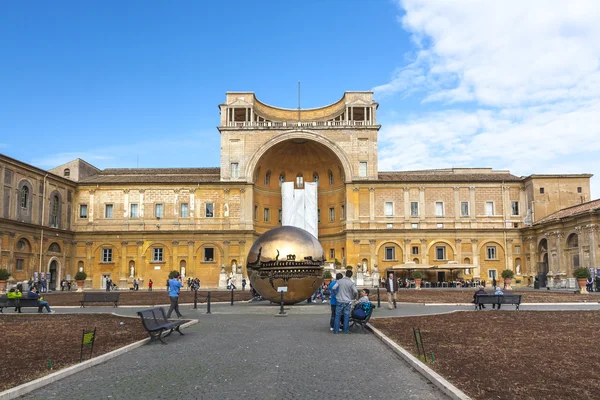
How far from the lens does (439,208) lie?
→ 5366cm

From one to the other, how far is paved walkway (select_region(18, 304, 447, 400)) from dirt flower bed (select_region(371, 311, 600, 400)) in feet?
2.58

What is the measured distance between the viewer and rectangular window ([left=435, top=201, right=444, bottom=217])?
5356 cm

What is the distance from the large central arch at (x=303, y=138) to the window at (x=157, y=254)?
11302mm

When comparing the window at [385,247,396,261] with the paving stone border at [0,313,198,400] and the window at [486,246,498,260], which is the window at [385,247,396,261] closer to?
the window at [486,246,498,260]

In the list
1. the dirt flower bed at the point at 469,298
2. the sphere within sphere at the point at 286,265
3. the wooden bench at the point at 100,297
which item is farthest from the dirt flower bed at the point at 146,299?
Answer: the dirt flower bed at the point at 469,298

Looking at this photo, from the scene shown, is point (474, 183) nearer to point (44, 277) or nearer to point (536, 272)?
point (536, 272)

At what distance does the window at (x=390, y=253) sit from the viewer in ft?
174

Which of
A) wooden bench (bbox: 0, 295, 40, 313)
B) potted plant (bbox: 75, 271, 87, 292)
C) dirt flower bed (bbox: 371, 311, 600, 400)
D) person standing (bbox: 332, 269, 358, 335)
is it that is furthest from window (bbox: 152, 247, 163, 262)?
person standing (bbox: 332, 269, 358, 335)

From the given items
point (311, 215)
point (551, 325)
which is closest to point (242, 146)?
point (311, 215)

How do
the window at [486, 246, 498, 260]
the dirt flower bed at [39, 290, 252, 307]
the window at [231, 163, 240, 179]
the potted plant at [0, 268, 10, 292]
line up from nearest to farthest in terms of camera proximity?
the dirt flower bed at [39, 290, 252, 307] → the potted plant at [0, 268, 10, 292] → the window at [486, 246, 498, 260] → the window at [231, 163, 240, 179]

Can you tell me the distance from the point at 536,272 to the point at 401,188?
15330 mm

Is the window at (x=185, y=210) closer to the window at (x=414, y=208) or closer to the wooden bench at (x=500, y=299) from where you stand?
the window at (x=414, y=208)

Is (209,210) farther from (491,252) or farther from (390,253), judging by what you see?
(491,252)

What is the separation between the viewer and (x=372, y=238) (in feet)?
173
